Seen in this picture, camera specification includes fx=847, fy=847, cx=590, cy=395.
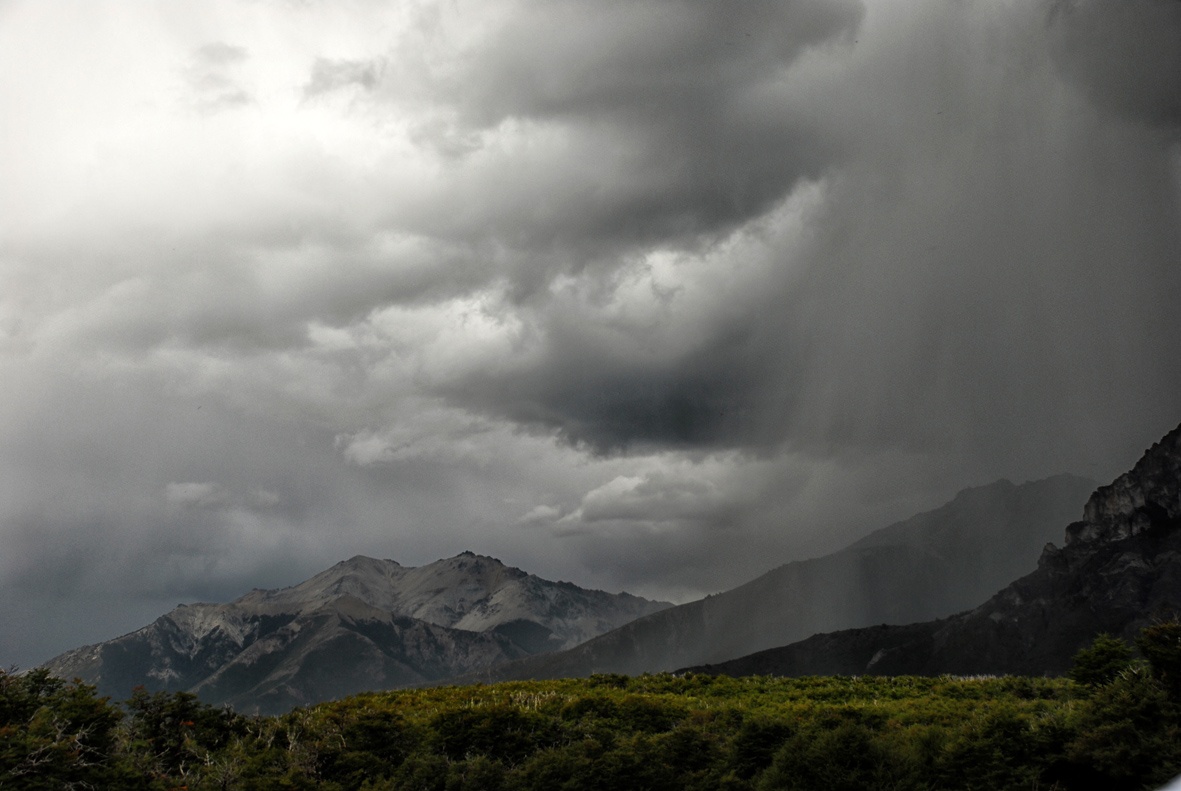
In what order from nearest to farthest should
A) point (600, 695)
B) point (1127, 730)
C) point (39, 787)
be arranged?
point (39, 787) → point (1127, 730) → point (600, 695)

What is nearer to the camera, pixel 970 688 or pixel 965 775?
pixel 965 775

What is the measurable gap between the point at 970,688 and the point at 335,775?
33638 millimetres

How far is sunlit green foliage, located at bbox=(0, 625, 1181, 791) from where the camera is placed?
25.7 metres

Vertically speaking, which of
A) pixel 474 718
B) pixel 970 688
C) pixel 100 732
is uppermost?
pixel 100 732

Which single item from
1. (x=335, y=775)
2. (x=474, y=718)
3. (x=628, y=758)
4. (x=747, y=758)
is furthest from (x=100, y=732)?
(x=747, y=758)

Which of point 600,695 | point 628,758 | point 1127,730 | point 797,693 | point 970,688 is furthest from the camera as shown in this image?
point 797,693

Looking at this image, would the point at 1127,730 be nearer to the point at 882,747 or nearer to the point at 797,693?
the point at 882,747

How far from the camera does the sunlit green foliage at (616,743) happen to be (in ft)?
84.2

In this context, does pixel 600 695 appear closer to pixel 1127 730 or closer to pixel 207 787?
pixel 207 787

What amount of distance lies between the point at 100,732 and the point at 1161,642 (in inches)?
1331

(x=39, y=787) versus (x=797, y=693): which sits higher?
(x=39, y=787)

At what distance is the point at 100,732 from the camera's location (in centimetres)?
2611

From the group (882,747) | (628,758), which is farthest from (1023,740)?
(628,758)

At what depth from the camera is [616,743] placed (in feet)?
109
